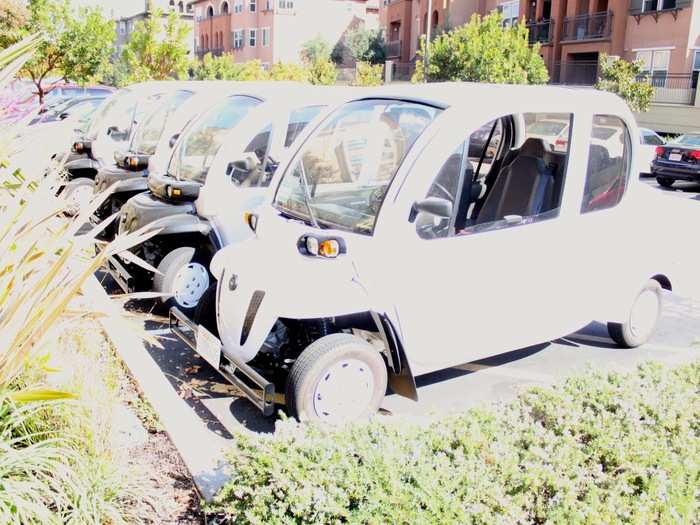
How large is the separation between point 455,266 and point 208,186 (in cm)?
276

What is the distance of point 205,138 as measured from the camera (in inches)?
283

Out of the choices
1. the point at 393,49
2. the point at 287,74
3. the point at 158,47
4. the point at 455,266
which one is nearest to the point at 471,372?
the point at 455,266

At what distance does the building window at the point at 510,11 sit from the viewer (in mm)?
→ 39347

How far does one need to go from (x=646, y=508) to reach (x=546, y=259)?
93.3 inches

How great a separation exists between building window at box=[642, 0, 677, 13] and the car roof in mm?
28255

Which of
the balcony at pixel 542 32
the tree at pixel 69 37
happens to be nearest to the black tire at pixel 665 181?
the tree at pixel 69 37

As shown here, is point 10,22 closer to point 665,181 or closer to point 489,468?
point 665,181

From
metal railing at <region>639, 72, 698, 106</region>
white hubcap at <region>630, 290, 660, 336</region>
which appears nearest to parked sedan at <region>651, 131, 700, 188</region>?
metal railing at <region>639, 72, 698, 106</region>

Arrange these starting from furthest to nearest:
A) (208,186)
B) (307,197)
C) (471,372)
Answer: (208,186) → (471,372) → (307,197)

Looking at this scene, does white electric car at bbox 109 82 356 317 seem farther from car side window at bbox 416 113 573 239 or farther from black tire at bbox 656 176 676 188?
black tire at bbox 656 176 676 188

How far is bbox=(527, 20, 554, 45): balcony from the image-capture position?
36.7 metres

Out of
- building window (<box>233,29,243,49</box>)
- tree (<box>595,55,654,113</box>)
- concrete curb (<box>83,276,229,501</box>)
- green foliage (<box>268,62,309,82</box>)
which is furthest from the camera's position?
building window (<box>233,29,243,49</box>)

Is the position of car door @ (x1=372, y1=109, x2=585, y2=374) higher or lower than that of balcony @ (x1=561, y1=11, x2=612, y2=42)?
lower

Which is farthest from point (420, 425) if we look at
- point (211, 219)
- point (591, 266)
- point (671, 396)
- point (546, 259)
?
point (211, 219)
